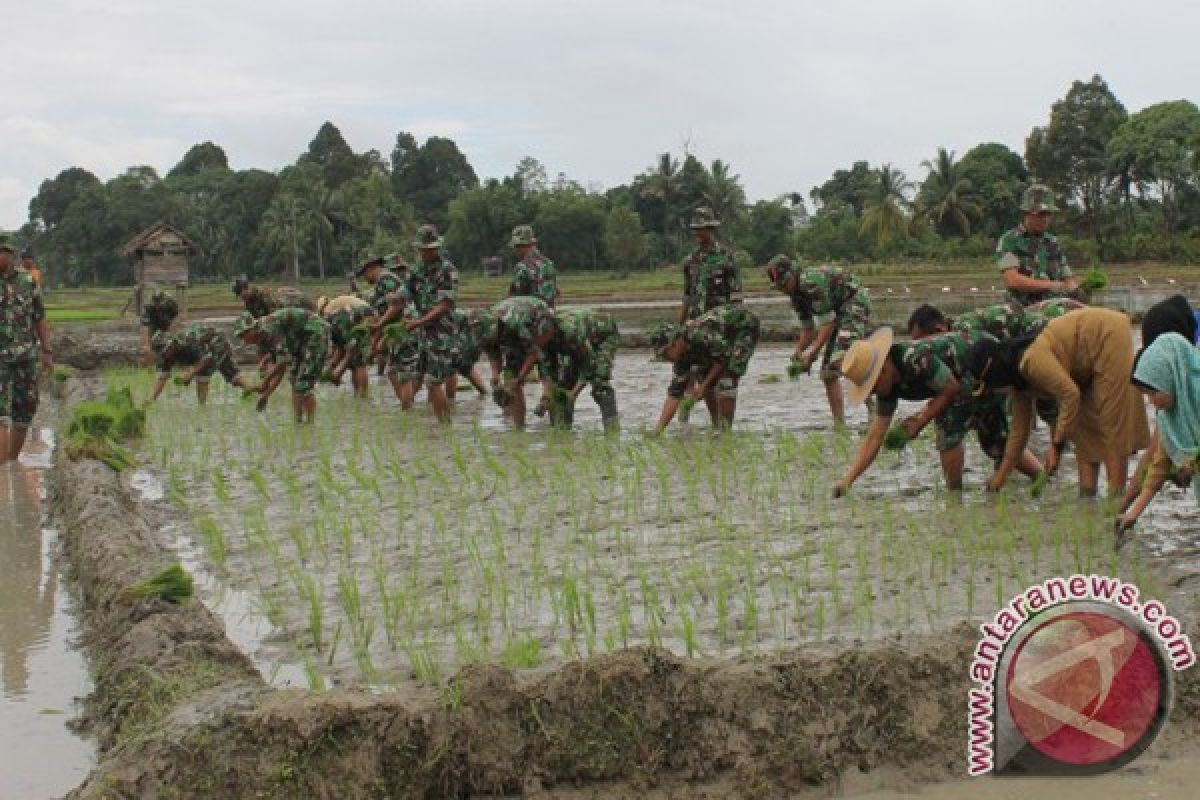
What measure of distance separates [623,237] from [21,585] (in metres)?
45.9

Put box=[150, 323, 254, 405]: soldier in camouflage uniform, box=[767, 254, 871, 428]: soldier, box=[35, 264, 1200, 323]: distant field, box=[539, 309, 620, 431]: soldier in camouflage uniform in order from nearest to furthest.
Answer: box=[767, 254, 871, 428]: soldier, box=[539, 309, 620, 431]: soldier in camouflage uniform, box=[150, 323, 254, 405]: soldier in camouflage uniform, box=[35, 264, 1200, 323]: distant field

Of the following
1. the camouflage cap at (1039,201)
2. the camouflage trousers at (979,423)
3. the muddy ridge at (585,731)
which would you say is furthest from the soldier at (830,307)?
the muddy ridge at (585,731)

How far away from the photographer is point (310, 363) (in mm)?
11609

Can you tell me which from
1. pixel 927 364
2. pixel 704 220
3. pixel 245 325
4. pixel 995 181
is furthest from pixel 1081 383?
pixel 995 181

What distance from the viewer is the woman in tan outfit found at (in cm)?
641

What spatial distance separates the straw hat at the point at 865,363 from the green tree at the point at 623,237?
149ft

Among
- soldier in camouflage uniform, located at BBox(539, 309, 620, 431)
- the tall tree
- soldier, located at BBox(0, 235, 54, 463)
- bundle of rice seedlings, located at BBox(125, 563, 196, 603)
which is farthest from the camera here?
the tall tree

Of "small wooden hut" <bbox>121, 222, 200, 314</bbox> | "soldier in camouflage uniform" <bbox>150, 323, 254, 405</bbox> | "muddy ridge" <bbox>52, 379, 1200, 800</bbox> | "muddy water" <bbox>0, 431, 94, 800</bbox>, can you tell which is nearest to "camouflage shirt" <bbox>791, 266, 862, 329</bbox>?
"muddy water" <bbox>0, 431, 94, 800</bbox>

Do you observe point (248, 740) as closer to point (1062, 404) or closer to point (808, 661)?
point (808, 661)

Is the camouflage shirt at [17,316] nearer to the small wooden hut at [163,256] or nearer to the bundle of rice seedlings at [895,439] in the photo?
the bundle of rice seedlings at [895,439]

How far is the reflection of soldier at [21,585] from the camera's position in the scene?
5383 millimetres

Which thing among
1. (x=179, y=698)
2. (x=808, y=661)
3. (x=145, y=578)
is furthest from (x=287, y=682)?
(x=808, y=661)

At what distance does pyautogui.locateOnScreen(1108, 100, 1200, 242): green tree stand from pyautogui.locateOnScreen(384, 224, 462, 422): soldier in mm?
42870

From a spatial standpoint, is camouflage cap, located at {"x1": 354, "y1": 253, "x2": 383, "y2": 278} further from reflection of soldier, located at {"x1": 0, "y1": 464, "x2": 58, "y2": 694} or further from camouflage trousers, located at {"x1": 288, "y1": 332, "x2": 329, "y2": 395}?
reflection of soldier, located at {"x1": 0, "y1": 464, "x2": 58, "y2": 694}
